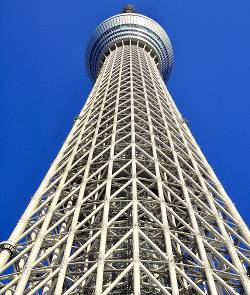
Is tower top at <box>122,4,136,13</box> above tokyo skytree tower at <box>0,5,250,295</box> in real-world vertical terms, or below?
above

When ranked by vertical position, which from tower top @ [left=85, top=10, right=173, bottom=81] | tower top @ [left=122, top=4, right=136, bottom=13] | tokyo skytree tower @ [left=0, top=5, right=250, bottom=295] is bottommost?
tokyo skytree tower @ [left=0, top=5, right=250, bottom=295]

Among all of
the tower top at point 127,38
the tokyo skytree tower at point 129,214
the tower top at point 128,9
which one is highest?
the tower top at point 128,9

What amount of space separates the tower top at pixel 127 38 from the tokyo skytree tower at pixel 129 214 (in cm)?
1496

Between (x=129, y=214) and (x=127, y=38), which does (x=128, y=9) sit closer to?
(x=127, y=38)

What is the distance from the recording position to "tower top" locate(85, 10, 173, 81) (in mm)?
78000

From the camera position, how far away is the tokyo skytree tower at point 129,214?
24.6 m

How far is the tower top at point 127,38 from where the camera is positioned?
256 feet

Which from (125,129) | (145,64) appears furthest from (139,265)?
(145,64)

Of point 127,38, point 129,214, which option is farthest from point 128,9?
point 129,214

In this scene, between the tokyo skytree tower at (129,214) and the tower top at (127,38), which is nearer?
the tokyo skytree tower at (129,214)

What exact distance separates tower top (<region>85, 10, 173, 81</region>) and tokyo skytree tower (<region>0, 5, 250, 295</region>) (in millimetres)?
14965

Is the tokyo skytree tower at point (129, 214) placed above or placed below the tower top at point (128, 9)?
below

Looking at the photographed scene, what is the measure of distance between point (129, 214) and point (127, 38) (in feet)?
166

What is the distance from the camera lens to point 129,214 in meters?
30.9
